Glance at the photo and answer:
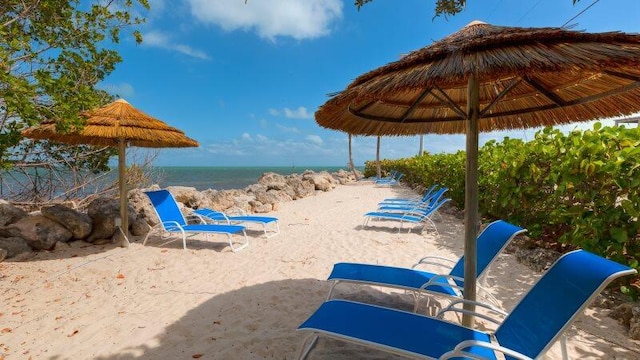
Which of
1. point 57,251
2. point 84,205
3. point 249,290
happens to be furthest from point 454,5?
point 84,205

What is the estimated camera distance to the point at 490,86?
3559mm

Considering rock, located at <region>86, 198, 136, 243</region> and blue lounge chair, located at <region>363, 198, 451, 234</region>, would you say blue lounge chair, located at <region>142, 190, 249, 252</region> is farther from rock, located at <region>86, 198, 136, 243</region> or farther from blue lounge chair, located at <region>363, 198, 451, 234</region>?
blue lounge chair, located at <region>363, 198, 451, 234</region>

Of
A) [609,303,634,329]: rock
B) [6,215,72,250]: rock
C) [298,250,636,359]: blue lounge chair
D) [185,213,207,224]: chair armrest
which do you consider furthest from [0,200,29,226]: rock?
[609,303,634,329]: rock

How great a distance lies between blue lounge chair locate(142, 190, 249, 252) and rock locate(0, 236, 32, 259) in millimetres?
1949

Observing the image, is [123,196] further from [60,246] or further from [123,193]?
[60,246]

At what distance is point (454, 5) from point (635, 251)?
3.88m

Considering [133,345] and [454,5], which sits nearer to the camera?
[133,345]

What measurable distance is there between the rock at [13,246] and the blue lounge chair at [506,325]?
641 centimetres

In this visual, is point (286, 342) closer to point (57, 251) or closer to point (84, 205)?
point (57, 251)

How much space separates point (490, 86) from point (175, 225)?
599 centimetres

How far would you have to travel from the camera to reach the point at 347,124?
149 inches

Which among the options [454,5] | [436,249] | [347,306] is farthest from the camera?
[436,249]

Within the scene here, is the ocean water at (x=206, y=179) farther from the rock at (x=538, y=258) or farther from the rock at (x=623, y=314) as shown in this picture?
the rock at (x=623, y=314)

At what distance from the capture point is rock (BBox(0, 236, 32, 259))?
5.78 m
